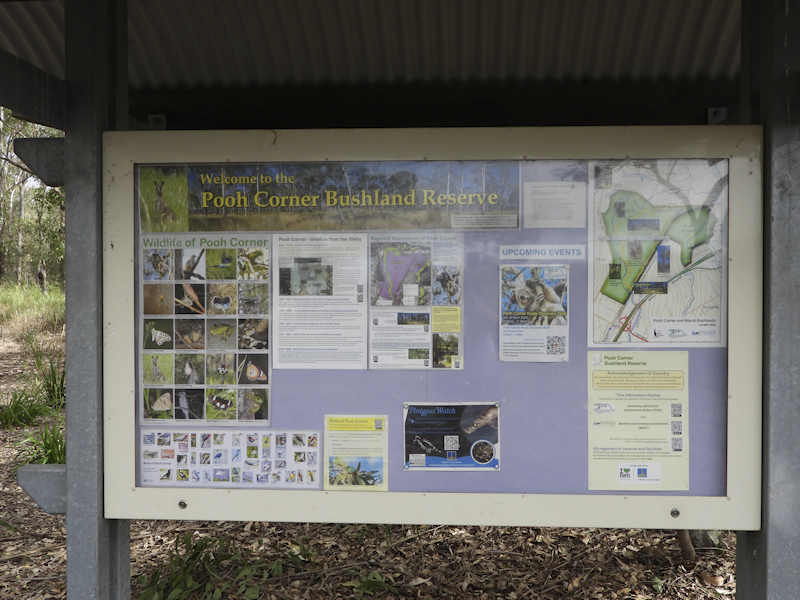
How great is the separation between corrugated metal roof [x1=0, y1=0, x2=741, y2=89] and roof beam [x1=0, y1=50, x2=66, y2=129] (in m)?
1.03

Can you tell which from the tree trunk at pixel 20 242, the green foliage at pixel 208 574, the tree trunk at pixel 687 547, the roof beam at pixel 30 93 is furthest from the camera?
the tree trunk at pixel 20 242

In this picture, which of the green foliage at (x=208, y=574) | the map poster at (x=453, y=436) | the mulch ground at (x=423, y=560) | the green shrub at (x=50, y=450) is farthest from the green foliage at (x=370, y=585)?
the green shrub at (x=50, y=450)

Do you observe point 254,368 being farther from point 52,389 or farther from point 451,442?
point 52,389

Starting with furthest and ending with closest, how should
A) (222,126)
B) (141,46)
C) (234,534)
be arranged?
(234,534) < (222,126) < (141,46)

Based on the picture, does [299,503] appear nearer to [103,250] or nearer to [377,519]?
[377,519]

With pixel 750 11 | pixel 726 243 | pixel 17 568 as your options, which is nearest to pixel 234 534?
pixel 17 568

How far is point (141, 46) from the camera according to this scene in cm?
344

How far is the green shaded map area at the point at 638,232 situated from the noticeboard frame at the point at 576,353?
135 mm

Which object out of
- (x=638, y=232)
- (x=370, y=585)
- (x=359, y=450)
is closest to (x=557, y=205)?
(x=638, y=232)

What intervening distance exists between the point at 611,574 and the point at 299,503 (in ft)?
8.46

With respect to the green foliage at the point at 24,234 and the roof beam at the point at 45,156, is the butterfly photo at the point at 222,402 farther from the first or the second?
the green foliage at the point at 24,234

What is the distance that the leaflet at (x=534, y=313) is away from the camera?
240cm

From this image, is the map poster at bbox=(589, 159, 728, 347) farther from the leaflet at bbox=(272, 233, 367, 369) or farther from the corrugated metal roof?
the corrugated metal roof

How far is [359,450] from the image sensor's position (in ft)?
8.02
